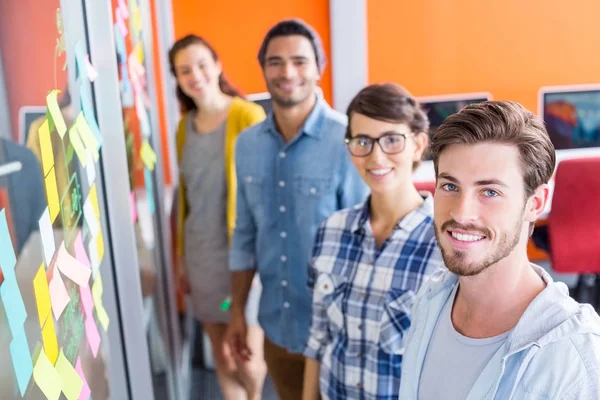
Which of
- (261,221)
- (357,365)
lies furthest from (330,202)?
(357,365)

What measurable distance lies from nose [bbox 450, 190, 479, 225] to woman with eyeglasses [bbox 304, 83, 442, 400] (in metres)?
0.38

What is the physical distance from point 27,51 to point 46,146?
0.13 metres

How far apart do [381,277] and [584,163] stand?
1.86 metres

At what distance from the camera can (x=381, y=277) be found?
1315 millimetres

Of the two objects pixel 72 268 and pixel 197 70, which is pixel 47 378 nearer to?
pixel 72 268

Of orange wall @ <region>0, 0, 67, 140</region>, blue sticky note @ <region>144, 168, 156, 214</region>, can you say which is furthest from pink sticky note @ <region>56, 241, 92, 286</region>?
blue sticky note @ <region>144, 168, 156, 214</region>

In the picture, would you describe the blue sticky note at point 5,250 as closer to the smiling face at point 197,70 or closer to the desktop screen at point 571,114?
the smiling face at point 197,70

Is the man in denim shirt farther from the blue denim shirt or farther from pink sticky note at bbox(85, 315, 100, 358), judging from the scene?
pink sticky note at bbox(85, 315, 100, 358)

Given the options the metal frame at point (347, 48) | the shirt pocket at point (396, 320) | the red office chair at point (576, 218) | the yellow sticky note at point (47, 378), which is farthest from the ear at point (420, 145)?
the metal frame at point (347, 48)

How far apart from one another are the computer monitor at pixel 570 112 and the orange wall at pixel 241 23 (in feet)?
4.22

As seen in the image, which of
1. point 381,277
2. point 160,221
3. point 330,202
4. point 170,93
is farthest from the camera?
point 170,93

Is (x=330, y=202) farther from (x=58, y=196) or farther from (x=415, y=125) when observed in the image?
(x=58, y=196)

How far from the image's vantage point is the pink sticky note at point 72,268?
91cm

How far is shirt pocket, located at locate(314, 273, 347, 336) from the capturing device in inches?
54.3
